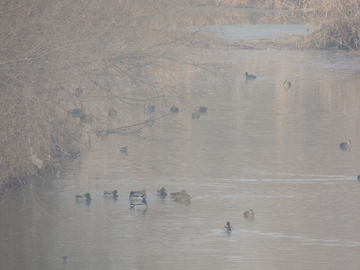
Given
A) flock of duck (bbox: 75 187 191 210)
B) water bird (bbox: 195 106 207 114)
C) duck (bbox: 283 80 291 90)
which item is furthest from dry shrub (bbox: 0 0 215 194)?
duck (bbox: 283 80 291 90)

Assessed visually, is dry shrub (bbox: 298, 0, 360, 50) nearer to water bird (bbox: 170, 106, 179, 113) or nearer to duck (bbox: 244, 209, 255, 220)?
water bird (bbox: 170, 106, 179, 113)

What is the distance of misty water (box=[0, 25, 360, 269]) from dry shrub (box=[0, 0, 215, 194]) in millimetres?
637

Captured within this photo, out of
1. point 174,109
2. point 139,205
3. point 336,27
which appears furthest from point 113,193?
point 336,27

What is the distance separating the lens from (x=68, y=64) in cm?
840

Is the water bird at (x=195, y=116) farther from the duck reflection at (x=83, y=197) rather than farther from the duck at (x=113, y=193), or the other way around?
the duck reflection at (x=83, y=197)

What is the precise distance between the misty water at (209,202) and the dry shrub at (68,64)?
64 cm

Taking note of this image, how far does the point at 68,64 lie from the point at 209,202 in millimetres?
2418

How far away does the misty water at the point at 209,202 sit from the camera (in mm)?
6945

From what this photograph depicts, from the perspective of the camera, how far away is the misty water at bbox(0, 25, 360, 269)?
6945 millimetres

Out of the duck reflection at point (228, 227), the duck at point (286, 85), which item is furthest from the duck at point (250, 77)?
the duck reflection at point (228, 227)

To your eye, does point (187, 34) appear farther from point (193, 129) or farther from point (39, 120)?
point (39, 120)

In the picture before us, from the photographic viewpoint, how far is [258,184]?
9586 millimetres

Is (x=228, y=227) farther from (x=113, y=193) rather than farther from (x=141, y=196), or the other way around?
(x=113, y=193)

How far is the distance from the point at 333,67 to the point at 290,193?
1469 centimetres
